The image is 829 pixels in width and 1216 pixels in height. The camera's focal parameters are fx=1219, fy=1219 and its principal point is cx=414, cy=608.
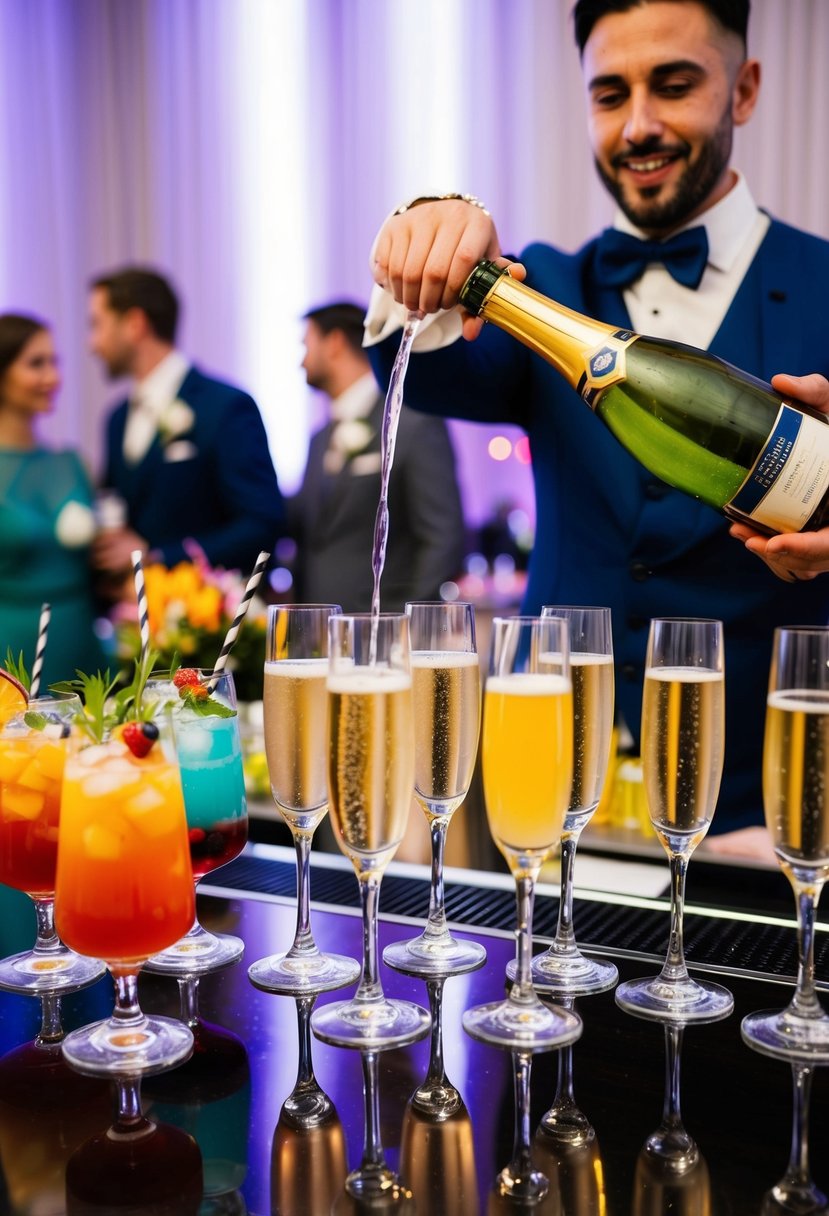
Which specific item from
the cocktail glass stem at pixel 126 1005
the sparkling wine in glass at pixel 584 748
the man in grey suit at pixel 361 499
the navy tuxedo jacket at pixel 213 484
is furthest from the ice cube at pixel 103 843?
the navy tuxedo jacket at pixel 213 484

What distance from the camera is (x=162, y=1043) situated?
103cm

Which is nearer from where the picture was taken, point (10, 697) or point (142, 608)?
point (142, 608)

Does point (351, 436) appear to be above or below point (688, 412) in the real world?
above

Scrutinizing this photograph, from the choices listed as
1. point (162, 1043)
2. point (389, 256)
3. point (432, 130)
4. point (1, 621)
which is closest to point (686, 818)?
point (162, 1043)

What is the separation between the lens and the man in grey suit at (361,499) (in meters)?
4.05

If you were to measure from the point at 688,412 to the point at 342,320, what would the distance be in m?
3.24

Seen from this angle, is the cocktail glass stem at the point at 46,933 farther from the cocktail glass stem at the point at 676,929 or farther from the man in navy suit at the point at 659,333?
the man in navy suit at the point at 659,333

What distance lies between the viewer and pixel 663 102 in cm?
191

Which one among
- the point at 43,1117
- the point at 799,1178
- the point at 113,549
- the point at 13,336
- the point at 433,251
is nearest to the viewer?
the point at 799,1178

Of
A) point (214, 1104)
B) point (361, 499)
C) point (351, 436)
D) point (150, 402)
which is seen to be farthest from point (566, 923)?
point (150, 402)

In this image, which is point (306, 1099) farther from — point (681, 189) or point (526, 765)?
point (681, 189)

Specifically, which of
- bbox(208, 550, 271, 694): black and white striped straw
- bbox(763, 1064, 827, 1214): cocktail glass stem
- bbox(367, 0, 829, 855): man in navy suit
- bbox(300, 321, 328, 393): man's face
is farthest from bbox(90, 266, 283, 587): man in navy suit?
bbox(763, 1064, 827, 1214): cocktail glass stem

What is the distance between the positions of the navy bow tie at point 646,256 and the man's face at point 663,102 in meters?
0.04

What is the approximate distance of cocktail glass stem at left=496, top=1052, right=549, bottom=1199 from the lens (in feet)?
2.68
